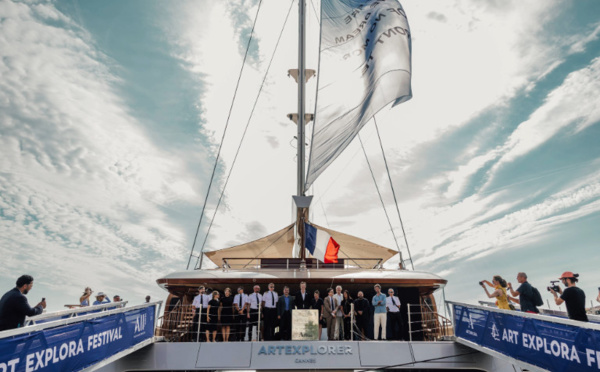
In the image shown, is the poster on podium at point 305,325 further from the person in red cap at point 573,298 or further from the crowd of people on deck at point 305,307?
the person in red cap at point 573,298

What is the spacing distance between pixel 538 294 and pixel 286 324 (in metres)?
5.51

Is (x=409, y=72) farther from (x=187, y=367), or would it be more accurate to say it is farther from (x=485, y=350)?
(x=187, y=367)

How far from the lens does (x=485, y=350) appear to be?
8.38m

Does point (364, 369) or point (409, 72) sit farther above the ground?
point (409, 72)

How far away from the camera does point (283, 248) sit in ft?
50.8

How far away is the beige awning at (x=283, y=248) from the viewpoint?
1523cm

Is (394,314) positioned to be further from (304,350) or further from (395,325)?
(304,350)

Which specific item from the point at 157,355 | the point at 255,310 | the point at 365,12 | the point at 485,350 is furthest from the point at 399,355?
the point at 365,12

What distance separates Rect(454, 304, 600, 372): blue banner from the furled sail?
5734 mm

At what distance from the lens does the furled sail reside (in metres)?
12.7

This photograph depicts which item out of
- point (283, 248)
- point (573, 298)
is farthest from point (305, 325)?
point (283, 248)

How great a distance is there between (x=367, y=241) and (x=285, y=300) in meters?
5.70

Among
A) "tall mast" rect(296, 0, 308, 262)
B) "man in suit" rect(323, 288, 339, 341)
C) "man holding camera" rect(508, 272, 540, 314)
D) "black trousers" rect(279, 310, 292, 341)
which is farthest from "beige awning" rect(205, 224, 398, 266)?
"man holding camera" rect(508, 272, 540, 314)

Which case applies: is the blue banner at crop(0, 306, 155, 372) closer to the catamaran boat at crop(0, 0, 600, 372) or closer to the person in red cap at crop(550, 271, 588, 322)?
the catamaran boat at crop(0, 0, 600, 372)
